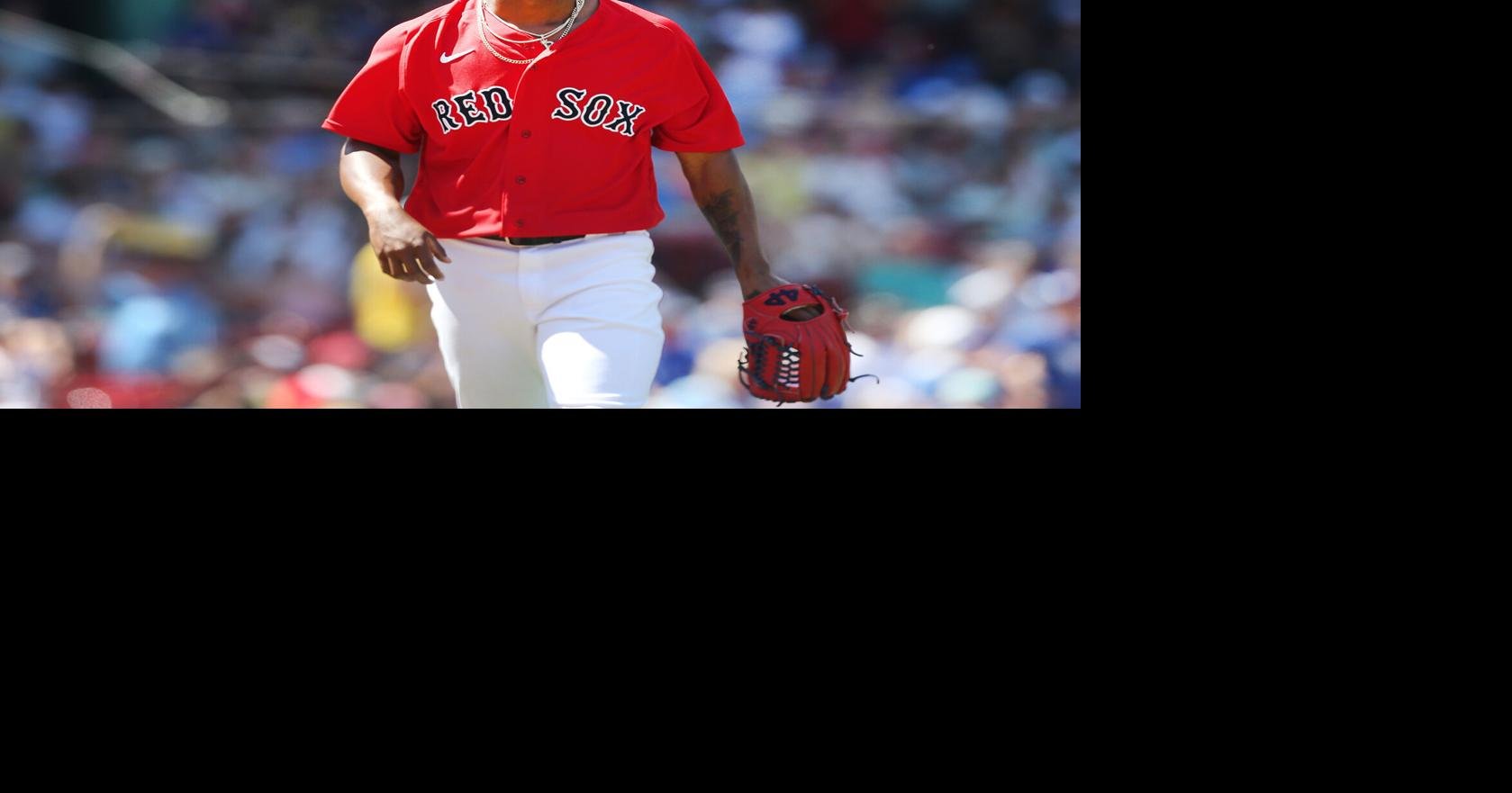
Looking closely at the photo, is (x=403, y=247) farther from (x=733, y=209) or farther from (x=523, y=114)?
(x=733, y=209)

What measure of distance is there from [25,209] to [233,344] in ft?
1.60

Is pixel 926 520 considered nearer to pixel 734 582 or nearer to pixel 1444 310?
pixel 734 582

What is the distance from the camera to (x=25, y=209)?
9.82ft

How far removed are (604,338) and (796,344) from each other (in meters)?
0.37

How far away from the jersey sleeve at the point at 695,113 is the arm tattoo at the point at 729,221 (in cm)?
9

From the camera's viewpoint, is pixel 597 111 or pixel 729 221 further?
pixel 729 221

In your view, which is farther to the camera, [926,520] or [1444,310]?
[926,520]

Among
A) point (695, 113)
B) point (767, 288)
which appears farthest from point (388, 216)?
point (767, 288)

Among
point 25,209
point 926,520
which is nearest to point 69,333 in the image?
point 25,209

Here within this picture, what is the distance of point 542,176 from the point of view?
2.63m

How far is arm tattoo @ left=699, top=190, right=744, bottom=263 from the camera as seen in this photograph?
277 cm

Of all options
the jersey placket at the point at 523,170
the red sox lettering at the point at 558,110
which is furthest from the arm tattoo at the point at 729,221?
the jersey placket at the point at 523,170

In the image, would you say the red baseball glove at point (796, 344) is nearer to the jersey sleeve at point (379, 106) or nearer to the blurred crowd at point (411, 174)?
the blurred crowd at point (411, 174)

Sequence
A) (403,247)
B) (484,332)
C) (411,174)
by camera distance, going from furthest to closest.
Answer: (411,174) < (484,332) < (403,247)
